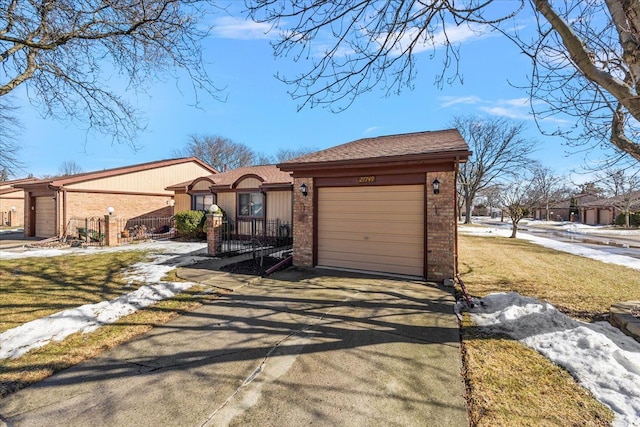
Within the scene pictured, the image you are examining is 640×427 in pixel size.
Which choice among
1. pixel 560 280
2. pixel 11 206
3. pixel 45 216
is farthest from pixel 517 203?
pixel 11 206

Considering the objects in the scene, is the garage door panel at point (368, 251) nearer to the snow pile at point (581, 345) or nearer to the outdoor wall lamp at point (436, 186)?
the outdoor wall lamp at point (436, 186)

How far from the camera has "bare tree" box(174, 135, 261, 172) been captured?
43.2 meters

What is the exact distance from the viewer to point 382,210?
295 inches

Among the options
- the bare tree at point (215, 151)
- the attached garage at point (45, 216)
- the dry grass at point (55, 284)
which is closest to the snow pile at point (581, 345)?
the dry grass at point (55, 284)

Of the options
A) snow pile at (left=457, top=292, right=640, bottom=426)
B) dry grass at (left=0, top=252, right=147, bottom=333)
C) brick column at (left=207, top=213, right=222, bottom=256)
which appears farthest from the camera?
brick column at (left=207, top=213, right=222, bottom=256)

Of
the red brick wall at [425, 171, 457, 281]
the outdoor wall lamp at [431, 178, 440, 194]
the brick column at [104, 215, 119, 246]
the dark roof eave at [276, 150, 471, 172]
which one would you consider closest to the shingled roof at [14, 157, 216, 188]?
the brick column at [104, 215, 119, 246]

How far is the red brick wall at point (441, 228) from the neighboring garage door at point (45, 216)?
1944 cm

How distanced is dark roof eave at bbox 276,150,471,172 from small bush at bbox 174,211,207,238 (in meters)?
8.80

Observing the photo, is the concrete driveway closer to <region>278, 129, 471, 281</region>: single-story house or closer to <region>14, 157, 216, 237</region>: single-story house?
<region>278, 129, 471, 281</region>: single-story house

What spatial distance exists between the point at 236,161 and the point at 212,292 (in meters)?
41.6

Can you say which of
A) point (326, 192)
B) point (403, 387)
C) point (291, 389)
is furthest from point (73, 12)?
point (403, 387)

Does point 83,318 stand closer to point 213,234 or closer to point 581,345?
point 213,234

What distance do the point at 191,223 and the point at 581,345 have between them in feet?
50.8

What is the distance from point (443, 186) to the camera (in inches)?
264
